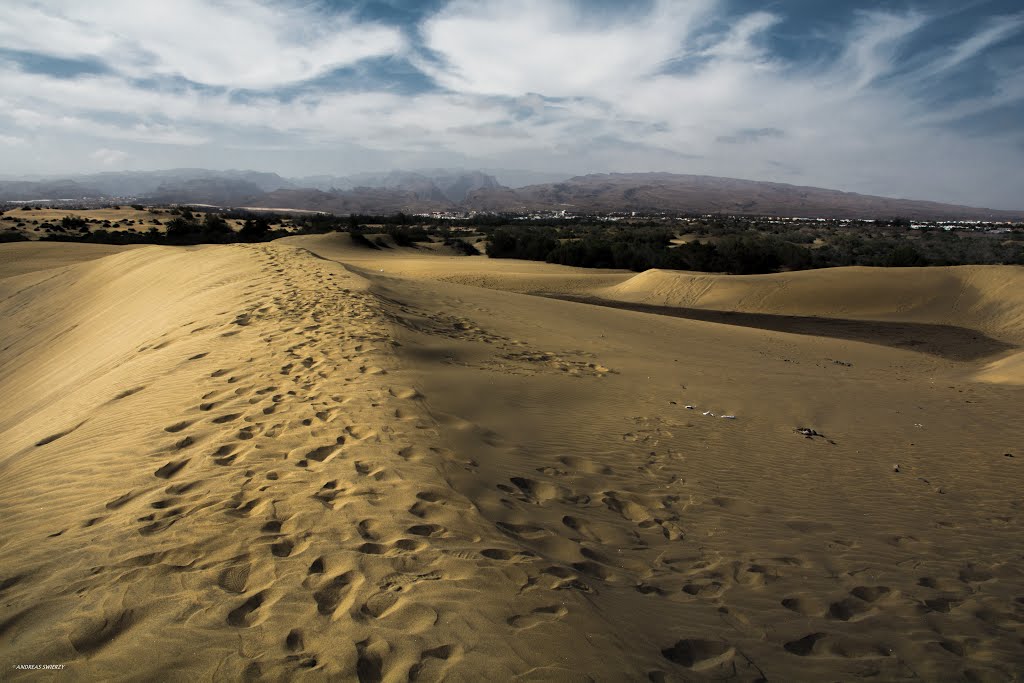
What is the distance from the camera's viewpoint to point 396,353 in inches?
314

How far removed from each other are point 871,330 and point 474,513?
70.9 ft

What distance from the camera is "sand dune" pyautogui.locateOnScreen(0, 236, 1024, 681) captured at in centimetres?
274

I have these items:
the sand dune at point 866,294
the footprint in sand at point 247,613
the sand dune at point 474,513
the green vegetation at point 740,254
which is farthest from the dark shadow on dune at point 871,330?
the footprint in sand at point 247,613

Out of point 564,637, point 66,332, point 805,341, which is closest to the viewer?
point 564,637

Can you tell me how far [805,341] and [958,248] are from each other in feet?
109

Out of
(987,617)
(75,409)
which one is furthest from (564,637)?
(75,409)

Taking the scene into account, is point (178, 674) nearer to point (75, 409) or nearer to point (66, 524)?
point (66, 524)

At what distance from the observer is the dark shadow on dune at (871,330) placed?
709 inches

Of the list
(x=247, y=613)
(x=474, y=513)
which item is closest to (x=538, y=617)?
(x=474, y=513)

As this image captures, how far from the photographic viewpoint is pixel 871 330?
20641 mm

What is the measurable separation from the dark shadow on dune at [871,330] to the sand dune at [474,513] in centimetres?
890

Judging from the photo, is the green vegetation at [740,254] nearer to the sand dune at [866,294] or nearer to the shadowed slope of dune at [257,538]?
the sand dune at [866,294]

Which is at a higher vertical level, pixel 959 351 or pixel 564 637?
pixel 564 637

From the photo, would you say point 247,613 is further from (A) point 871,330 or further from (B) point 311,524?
(A) point 871,330
